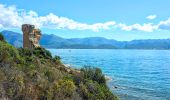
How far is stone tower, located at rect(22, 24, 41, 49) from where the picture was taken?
150ft

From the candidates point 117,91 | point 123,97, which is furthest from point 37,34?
point 117,91

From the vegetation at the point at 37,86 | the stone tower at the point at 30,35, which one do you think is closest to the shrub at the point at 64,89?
the vegetation at the point at 37,86

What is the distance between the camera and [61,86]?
24500mm

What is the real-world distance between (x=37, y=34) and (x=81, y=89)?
21048 mm

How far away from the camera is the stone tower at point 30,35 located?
4562 cm

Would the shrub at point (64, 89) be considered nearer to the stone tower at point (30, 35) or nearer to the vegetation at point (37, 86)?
the vegetation at point (37, 86)

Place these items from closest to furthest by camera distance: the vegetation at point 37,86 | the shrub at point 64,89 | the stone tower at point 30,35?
the vegetation at point 37,86 < the shrub at point 64,89 < the stone tower at point 30,35

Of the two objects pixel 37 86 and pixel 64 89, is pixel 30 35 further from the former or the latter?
pixel 37 86

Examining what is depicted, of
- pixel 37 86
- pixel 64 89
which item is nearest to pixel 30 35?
pixel 64 89

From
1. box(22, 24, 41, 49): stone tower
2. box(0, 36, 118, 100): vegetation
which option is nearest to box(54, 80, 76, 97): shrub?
box(0, 36, 118, 100): vegetation

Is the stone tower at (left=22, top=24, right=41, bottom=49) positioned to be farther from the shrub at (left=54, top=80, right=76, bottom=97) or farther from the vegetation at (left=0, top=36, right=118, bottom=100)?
the shrub at (left=54, top=80, right=76, bottom=97)

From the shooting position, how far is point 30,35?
151ft

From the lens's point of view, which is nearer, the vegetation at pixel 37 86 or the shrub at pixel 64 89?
the vegetation at pixel 37 86

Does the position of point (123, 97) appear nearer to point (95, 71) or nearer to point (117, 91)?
point (117, 91)
